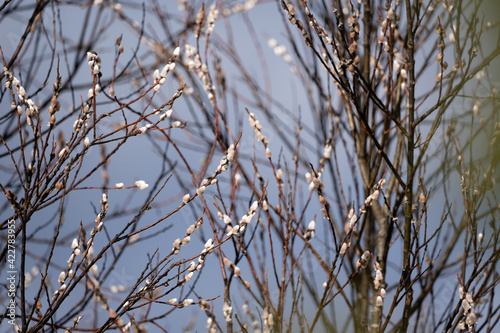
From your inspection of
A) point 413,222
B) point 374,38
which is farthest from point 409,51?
point 374,38

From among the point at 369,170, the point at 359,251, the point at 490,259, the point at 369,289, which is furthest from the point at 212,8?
the point at 490,259

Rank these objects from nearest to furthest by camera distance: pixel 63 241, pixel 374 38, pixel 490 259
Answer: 1. pixel 490 259
2. pixel 374 38
3. pixel 63 241

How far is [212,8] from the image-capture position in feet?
10.4

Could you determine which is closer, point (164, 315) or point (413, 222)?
point (413, 222)

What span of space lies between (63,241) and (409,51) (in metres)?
2.72

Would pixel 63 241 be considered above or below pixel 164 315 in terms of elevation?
above

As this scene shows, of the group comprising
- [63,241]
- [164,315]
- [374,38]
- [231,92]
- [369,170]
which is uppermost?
[374,38]

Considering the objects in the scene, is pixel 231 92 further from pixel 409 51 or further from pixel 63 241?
pixel 63 241

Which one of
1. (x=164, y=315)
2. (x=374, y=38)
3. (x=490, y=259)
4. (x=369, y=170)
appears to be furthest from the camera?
(x=374, y=38)

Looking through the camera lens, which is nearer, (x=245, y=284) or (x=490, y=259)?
(x=490, y=259)

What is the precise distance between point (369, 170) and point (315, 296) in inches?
32.0

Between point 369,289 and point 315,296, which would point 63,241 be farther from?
point 369,289

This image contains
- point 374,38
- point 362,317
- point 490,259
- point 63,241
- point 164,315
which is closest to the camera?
point 490,259

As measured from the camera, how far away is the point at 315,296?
2.71 m
